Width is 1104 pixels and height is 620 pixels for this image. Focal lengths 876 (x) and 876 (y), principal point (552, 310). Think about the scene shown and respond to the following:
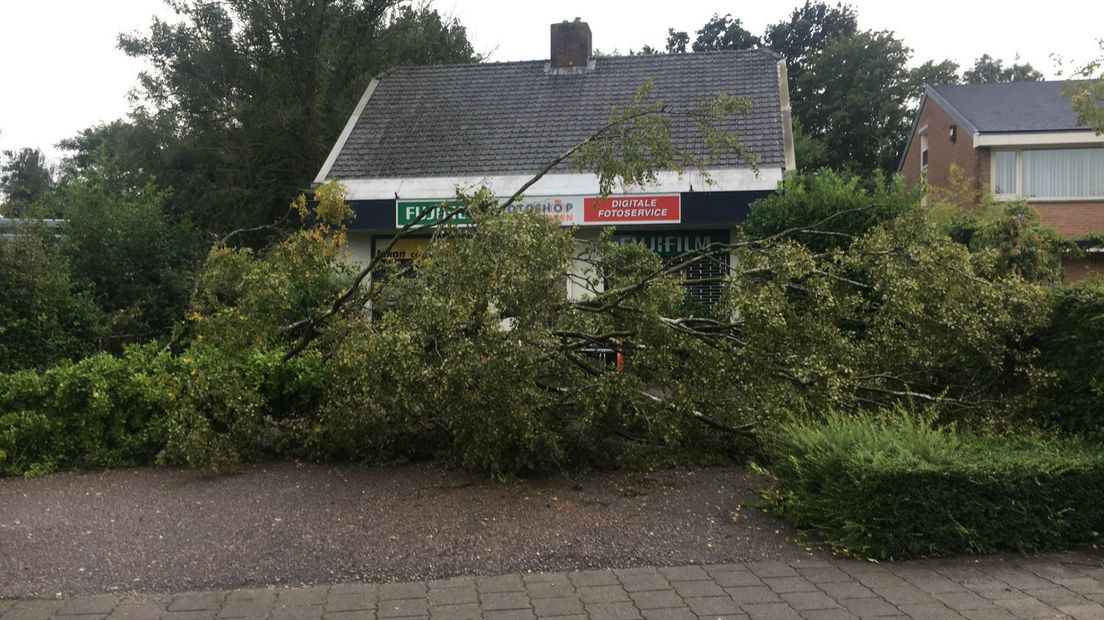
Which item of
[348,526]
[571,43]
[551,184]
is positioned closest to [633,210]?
[551,184]

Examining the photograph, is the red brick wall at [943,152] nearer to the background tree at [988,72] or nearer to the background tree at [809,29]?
the background tree at [809,29]

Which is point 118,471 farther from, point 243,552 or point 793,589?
point 793,589

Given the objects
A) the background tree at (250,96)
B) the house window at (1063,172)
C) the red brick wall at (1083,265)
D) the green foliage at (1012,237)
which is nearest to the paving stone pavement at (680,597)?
the green foliage at (1012,237)

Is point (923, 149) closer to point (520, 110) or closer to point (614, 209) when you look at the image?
point (520, 110)

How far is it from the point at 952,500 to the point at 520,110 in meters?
13.9

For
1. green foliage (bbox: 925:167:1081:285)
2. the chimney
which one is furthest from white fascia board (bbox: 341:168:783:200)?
the chimney

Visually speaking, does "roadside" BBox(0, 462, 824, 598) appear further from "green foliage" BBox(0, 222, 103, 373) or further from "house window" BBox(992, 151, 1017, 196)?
"house window" BBox(992, 151, 1017, 196)

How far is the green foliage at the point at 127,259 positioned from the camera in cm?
1375

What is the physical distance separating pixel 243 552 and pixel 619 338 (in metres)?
3.27

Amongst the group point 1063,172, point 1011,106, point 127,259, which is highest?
point 1011,106

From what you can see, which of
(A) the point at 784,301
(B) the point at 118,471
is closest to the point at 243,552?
(B) the point at 118,471

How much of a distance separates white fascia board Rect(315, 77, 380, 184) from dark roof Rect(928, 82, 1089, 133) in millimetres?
14086

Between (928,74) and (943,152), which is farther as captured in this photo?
(928,74)

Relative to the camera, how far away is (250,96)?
739 inches
